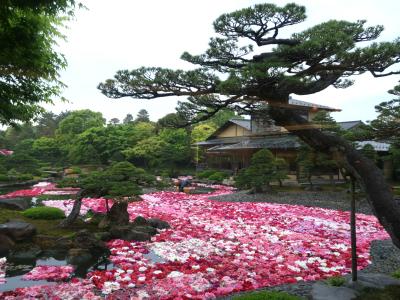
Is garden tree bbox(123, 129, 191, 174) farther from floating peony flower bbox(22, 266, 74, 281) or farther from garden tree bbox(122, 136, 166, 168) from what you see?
floating peony flower bbox(22, 266, 74, 281)

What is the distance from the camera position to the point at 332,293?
425 cm

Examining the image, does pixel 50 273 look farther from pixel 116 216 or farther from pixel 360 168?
pixel 360 168

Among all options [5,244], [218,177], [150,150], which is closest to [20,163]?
[150,150]

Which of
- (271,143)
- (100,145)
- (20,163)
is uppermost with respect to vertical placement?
(100,145)

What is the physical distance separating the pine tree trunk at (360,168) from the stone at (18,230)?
6.49 meters

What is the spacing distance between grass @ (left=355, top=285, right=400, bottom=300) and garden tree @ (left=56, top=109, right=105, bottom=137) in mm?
46330

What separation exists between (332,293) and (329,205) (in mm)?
11730

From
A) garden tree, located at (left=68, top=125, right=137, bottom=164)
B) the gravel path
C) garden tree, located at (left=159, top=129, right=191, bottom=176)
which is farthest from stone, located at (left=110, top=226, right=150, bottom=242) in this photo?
garden tree, located at (left=68, top=125, right=137, bottom=164)

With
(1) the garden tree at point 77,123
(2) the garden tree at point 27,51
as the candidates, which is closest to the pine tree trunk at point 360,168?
(2) the garden tree at point 27,51

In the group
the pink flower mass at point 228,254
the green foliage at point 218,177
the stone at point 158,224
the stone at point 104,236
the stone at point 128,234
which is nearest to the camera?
the pink flower mass at point 228,254

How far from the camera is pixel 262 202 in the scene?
16609 mm

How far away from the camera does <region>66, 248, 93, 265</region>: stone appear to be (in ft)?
22.4

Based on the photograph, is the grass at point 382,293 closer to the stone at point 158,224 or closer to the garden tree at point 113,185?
the garden tree at point 113,185

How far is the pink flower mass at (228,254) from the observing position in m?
5.53
